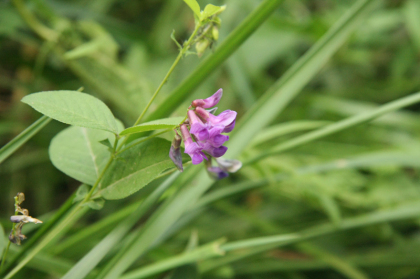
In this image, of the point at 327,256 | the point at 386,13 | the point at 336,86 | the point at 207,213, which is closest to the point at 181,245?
the point at 207,213

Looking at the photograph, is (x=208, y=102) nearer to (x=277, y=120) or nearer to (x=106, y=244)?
(x=106, y=244)

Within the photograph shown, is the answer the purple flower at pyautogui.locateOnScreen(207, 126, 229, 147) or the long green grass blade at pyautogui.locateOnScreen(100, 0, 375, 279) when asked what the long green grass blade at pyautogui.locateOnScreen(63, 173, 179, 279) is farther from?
the purple flower at pyautogui.locateOnScreen(207, 126, 229, 147)

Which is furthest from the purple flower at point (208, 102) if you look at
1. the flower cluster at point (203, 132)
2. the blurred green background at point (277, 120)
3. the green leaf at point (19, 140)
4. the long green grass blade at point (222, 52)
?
the blurred green background at point (277, 120)

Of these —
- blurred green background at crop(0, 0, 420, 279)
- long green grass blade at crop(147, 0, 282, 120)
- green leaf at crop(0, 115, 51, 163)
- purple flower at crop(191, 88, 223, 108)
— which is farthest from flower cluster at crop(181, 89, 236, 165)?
blurred green background at crop(0, 0, 420, 279)

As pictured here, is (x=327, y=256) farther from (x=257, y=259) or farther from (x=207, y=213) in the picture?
(x=207, y=213)

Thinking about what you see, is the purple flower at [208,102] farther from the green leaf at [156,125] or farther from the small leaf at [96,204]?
the small leaf at [96,204]

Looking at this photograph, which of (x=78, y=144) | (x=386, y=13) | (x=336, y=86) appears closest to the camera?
(x=78, y=144)
